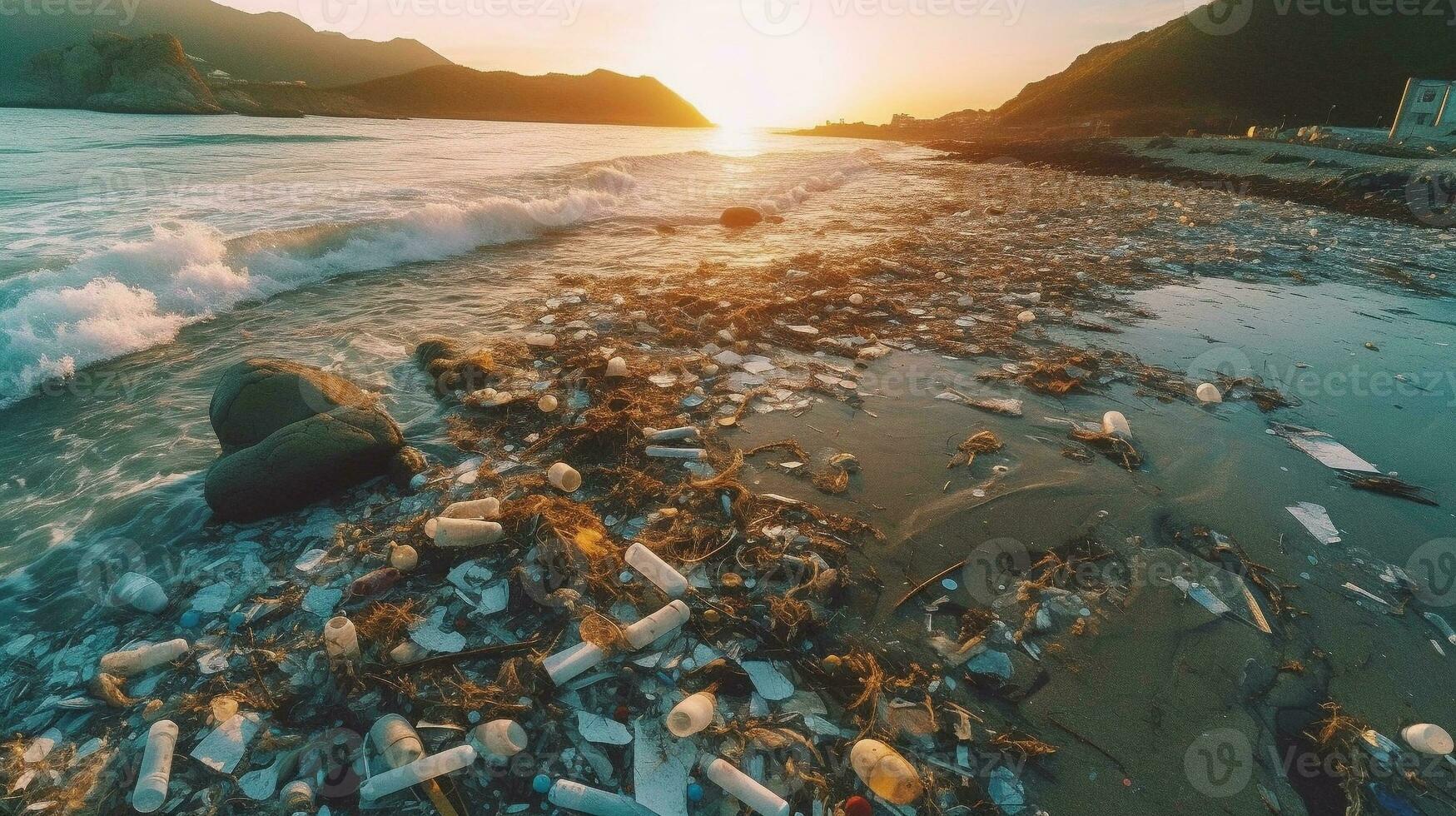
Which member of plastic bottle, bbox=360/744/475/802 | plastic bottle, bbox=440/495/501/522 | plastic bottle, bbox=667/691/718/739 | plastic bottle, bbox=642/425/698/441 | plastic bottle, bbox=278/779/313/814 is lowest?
plastic bottle, bbox=278/779/313/814

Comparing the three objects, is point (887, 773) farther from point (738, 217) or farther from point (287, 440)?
point (738, 217)

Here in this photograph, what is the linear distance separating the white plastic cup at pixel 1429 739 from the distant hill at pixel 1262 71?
8438 cm

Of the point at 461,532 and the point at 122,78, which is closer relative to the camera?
the point at 461,532

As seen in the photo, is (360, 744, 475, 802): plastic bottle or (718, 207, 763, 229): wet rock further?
(718, 207, 763, 229): wet rock

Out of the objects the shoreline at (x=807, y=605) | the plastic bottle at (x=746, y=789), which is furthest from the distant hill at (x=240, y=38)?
the plastic bottle at (x=746, y=789)

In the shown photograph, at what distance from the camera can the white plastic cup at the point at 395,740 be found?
2455 millimetres

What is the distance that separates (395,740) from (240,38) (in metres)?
181

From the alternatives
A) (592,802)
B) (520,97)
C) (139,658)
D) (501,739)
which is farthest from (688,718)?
(520,97)

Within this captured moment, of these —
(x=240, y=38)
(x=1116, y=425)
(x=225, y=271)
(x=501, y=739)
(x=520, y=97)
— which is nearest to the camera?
(x=501, y=739)

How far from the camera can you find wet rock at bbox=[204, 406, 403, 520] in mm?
3957

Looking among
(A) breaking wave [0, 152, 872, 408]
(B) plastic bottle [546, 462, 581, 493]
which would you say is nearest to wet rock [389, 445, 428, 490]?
(B) plastic bottle [546, 462, 581, 493]

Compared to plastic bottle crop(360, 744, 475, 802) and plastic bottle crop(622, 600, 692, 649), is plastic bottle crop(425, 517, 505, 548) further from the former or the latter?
plastic bottle crop(360, 744, 475, 802)

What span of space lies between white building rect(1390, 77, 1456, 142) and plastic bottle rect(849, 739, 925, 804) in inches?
2432

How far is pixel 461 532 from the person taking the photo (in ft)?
12.0
